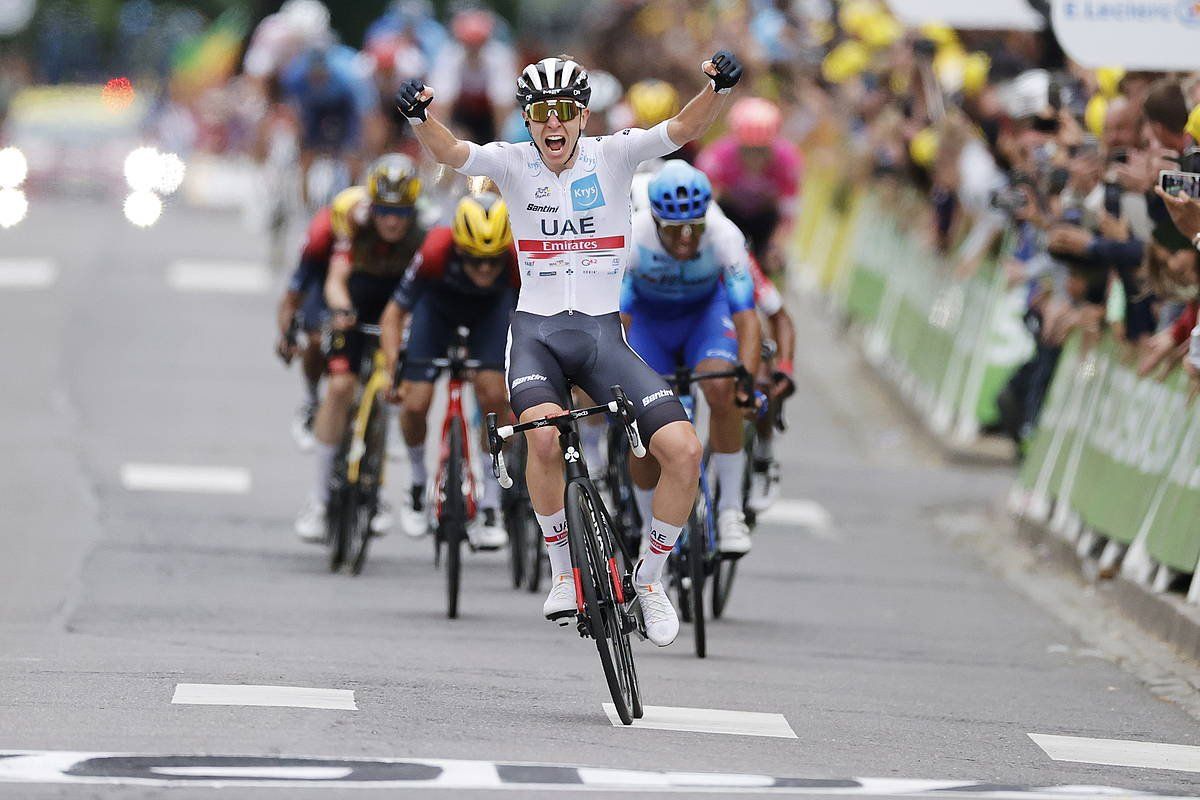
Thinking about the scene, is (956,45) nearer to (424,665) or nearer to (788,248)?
(788,248)

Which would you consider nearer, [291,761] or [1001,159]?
[291,761]

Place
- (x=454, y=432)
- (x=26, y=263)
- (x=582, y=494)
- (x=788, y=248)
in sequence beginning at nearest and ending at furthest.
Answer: (x=582, y=494)
(x=454, y=432)
(x=26, y=263)
(x=788, y=248)

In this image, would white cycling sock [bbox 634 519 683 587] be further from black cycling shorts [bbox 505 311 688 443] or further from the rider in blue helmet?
the rider in blue helmet

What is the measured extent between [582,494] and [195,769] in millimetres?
2106

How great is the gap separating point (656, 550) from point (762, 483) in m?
3.40

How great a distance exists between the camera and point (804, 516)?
Answer: 16.7 m

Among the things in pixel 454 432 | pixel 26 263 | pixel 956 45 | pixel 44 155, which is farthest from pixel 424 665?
pixel 44 155

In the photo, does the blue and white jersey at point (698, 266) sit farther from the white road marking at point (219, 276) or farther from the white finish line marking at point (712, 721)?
the white road marking at point (219, 276)

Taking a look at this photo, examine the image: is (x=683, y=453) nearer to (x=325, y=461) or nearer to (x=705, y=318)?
→ (x=705, y=318)

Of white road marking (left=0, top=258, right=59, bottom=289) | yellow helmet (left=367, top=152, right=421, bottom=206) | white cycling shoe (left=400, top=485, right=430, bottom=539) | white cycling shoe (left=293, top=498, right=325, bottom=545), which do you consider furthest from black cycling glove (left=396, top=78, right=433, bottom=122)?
white road marking (left=0, top=258, right=59, bottom=289)

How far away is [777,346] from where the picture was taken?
12281 millimetres

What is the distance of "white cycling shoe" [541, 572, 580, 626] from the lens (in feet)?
30.4

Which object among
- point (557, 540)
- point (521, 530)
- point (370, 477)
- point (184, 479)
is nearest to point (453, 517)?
point (521, 530)

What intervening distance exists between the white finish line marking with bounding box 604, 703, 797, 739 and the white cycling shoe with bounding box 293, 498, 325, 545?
14.9ft
